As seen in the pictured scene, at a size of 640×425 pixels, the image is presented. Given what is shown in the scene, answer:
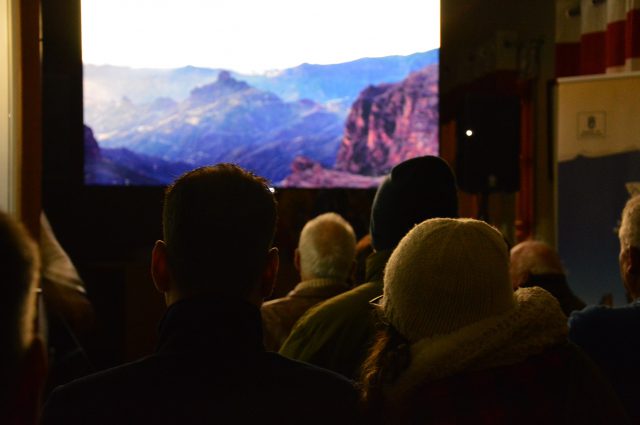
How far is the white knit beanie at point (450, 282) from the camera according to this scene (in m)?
1.32

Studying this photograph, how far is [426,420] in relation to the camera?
131cm

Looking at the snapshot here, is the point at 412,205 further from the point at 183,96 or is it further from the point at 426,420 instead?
the point at 183,96

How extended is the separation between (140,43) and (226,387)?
171 inches

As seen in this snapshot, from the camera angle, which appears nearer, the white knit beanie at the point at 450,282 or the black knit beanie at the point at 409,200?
the white knit beanie at the point at 450,282

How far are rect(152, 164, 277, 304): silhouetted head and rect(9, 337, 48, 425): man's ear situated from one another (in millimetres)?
441

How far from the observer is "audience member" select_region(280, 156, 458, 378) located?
6.43 ft

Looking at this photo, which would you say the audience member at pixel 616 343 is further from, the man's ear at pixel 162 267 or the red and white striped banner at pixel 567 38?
the red and white striped banner at pixel 567 38

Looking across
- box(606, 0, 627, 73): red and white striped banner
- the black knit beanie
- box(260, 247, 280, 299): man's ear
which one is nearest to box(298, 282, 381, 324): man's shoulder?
the black knit beanie

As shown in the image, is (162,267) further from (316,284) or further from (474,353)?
(316,284)

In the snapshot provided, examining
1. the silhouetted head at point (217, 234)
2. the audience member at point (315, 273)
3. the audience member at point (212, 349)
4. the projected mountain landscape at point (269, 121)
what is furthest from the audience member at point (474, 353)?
the projected mountain landscape at point (269, 121)

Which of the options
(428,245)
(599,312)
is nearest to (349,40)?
(599,312)

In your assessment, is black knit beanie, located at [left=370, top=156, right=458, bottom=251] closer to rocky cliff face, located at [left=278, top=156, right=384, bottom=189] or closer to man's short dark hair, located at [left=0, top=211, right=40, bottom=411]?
man's short dark hair, located at [left=0, top=211, right=40, bottom=411]

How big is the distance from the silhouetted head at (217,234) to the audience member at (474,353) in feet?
0.83

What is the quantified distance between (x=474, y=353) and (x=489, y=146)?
162 inches
